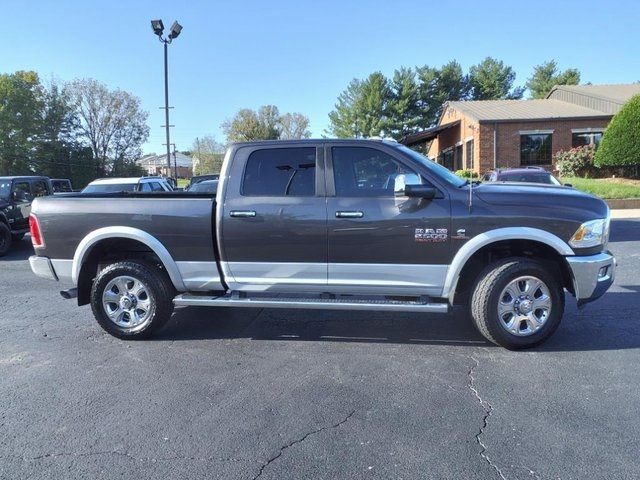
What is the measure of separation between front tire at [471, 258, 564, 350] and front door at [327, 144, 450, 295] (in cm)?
45

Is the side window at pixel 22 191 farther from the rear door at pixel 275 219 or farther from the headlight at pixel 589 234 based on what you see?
the headlight at pixel 589 234

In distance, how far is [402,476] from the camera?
2.90 meters

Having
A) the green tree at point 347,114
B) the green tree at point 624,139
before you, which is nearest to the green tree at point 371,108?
the green tree at point 347,114

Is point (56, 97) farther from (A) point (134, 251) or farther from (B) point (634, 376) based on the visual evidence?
(B) point (634, 376)

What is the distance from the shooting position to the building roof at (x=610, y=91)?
29.2m

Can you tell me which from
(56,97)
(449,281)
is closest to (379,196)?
(449,281)

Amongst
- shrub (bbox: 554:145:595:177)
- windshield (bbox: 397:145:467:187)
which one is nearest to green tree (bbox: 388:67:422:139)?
shrub (bbox: 554:145:595:177)

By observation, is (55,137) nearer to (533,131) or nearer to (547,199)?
(533,131)

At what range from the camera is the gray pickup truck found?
466 cm

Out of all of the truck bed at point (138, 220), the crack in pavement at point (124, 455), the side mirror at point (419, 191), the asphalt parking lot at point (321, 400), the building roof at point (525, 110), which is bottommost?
the crack in pavement at point (124, 455)

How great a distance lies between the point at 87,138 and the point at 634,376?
54800 millimetres

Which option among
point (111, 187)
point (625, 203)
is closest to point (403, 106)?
point (625, 203)

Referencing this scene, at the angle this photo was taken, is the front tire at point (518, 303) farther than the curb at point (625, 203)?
No

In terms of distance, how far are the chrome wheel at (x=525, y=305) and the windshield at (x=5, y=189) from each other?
12.2m
